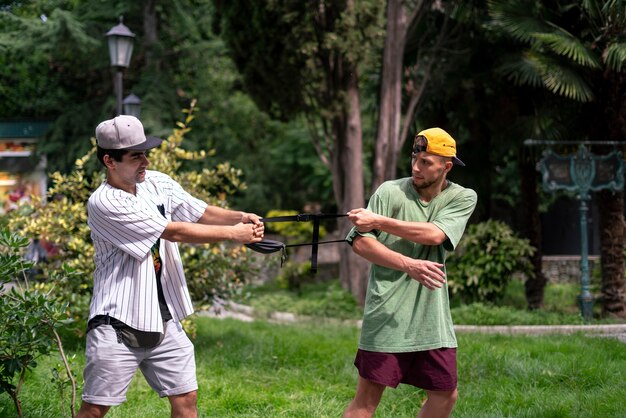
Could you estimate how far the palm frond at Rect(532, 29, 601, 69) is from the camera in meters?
12.1

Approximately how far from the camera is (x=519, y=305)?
15742mm

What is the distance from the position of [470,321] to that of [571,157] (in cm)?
284

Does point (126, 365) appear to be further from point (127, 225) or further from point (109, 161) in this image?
point (109, 161)

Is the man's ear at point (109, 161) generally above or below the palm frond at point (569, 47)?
below

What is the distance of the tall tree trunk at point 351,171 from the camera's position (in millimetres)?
15906

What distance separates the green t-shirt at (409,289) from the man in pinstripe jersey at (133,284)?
74 centimetres

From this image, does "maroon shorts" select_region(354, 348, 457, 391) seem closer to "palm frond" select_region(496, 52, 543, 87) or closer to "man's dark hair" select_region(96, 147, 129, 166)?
"man's dark hair" select_region(96, 147, 129, 166)

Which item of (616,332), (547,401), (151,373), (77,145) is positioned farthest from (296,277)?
(151,373)

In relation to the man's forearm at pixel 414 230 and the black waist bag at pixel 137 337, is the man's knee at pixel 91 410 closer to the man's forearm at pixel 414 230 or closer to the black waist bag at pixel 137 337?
the black waist bag at pixel 137 337

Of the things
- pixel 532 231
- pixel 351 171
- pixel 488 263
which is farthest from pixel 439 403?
pixel 351 171

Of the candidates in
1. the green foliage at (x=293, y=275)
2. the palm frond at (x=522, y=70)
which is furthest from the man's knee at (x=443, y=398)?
the green foliage at (x=293, y=275)

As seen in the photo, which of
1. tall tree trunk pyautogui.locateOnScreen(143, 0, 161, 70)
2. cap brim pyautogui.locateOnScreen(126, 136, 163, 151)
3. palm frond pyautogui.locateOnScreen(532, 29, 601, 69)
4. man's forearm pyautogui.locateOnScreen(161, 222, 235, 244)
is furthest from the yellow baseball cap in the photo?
tall tree trunk pyautogui.locateOnScreen(143, 0, 161, 70)

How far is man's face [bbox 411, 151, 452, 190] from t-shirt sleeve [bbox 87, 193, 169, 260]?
140 centimetres

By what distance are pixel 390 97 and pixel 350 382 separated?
8.46m
